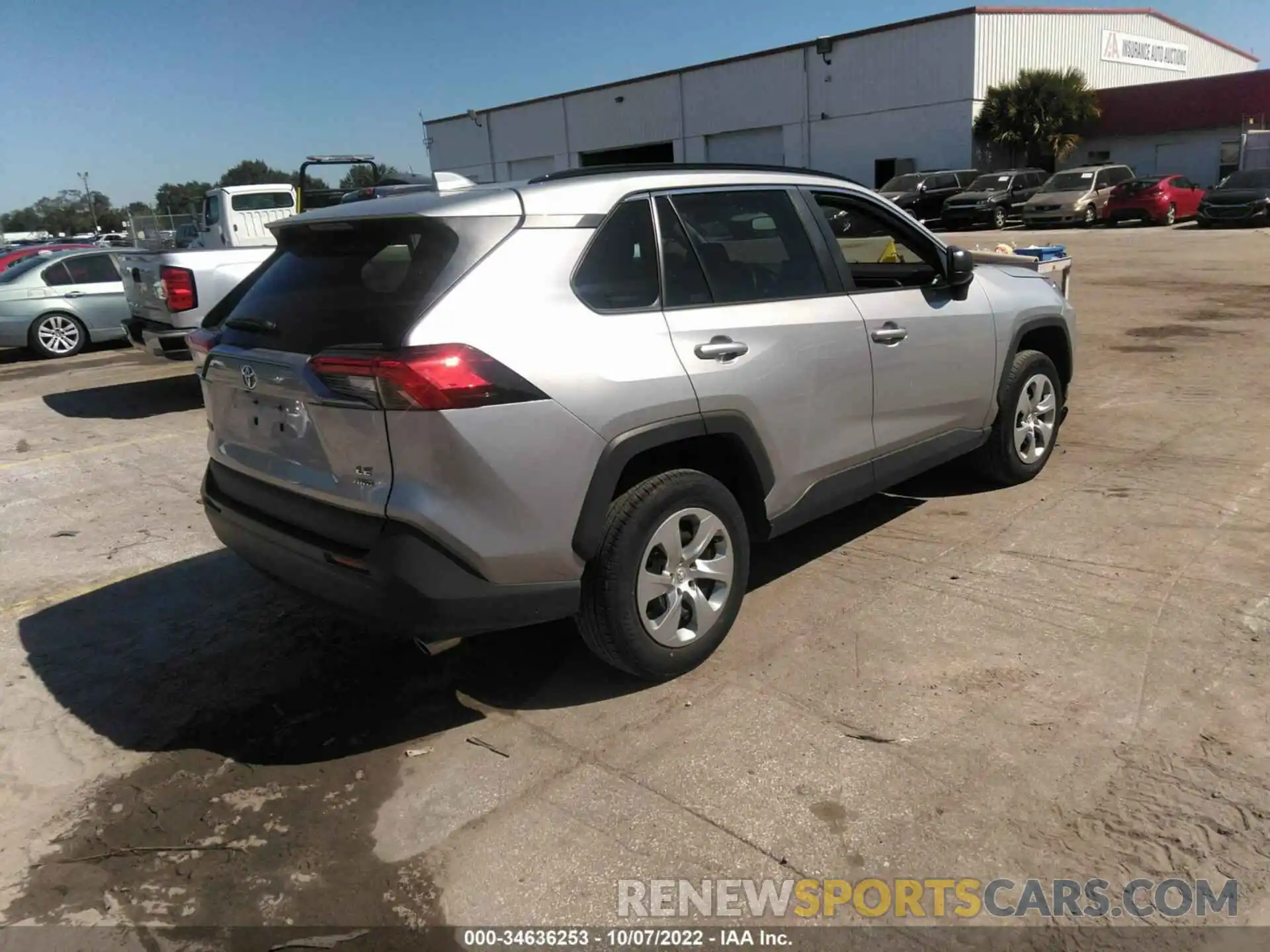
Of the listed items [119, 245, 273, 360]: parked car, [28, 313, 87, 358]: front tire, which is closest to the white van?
[28, 313, 87, 358]: front tire

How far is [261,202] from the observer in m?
18.1

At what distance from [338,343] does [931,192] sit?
32.7 m

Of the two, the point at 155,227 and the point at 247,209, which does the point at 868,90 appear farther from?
the point at 247,209

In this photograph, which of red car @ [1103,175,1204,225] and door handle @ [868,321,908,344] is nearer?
door handle @ [868,321,908,344]

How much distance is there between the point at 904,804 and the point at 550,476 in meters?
1.47

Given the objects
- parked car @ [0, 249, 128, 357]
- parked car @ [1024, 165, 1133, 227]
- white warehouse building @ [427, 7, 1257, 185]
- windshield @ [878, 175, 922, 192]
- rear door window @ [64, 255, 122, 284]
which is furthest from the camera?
white warehouse building @ [427, 7, 1257, 185]

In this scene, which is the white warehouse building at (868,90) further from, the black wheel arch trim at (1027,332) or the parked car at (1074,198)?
the black wheel arch trim at (1027,332)

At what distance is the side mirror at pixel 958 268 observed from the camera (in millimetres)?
4598

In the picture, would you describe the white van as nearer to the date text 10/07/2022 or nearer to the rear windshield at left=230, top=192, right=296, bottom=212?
the rear windshield at left=230, top=192, right=296, bottom=212

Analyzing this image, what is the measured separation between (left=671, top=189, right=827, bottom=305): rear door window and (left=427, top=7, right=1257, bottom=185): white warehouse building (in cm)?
3478

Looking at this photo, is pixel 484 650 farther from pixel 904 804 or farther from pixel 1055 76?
pixel 1055 76

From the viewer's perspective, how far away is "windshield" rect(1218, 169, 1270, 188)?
25219 mm

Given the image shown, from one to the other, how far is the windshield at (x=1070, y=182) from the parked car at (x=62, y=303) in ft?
86.2

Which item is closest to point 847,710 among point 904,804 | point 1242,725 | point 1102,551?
point 904,804
